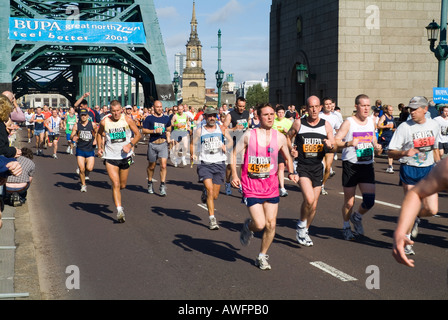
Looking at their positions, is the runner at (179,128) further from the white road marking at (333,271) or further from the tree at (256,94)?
the tree at (256,94)

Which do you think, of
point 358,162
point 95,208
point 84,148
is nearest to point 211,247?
point 358,162

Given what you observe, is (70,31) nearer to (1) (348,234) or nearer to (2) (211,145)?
(2) (211,145)

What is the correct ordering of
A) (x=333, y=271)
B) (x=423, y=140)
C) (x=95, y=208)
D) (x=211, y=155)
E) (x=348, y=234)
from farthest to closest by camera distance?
1. (x=95, y=208)
2. (x=211, y=155)
3. (x=348, y=234)
4. (x=423, y=140)
5. (x=333, y=271)

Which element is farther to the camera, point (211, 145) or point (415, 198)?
point (211, 145)

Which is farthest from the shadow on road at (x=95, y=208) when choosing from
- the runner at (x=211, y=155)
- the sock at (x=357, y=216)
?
the sock at (x=357, y=216)

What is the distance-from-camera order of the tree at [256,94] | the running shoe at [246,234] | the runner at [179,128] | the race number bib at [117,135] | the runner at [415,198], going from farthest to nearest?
1. the tree at [256,94]
2. the runner at [179,128]
3. the race number bib at [117,135]
4. the running shoe at [246,234]
5. the runner at [415,198]

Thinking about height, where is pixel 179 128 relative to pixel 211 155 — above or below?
above

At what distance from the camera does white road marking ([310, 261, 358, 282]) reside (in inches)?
246

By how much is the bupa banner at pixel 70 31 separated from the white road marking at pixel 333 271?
30714 millimetres

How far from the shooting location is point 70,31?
115 feet

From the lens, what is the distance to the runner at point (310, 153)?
789 centimetres

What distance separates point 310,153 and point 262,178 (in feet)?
4.97
